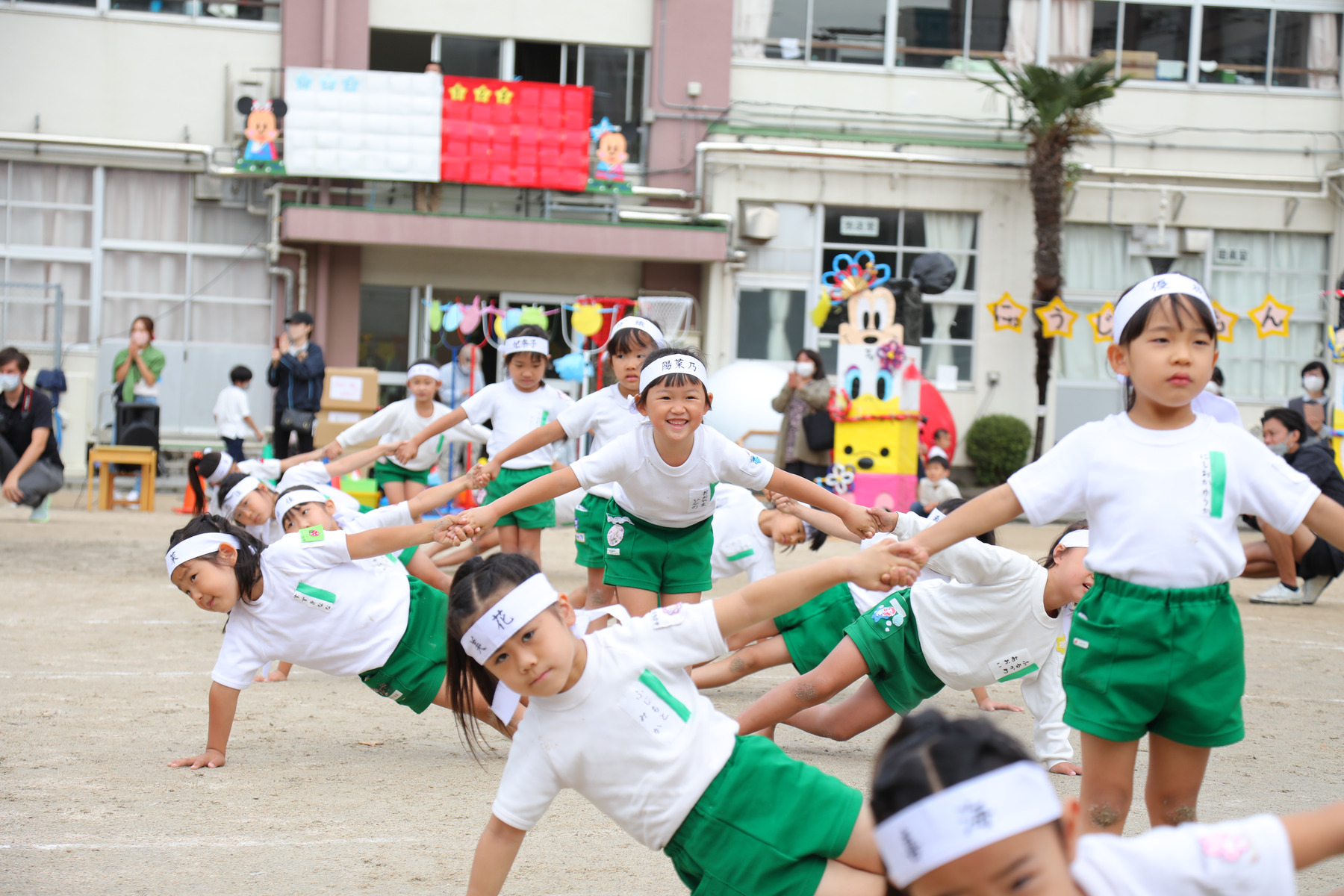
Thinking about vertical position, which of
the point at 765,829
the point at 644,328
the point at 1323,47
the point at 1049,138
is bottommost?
the point at 765,829

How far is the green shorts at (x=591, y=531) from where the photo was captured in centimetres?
596

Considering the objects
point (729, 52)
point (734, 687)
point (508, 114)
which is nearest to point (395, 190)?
point (508, 114)

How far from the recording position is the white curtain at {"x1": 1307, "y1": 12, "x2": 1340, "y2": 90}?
1881cm

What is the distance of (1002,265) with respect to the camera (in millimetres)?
17984

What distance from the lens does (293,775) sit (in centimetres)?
446

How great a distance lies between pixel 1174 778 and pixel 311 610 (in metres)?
3.03

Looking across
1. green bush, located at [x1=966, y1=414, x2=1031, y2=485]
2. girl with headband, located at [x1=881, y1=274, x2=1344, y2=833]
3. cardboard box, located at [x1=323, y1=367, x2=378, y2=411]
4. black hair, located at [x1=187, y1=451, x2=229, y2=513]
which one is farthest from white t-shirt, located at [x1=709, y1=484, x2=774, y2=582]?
green bush, located at [x1=966, y1=414, x2=1031, y2=485]

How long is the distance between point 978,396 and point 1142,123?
192 inches

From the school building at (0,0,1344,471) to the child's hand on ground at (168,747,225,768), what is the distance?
41.6 feet

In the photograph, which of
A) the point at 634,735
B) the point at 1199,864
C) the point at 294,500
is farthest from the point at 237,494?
the point at 1199,864

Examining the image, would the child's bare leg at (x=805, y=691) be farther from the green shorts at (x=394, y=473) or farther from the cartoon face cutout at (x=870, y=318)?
the cartoon face cutout at (x=870, y=318)

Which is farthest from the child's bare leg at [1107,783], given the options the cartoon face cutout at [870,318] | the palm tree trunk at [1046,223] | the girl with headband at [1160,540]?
the palm tree trunk at [1046,223]

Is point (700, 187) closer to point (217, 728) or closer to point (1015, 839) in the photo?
point (217, 728)

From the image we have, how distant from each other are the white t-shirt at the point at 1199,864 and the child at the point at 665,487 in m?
2.31
